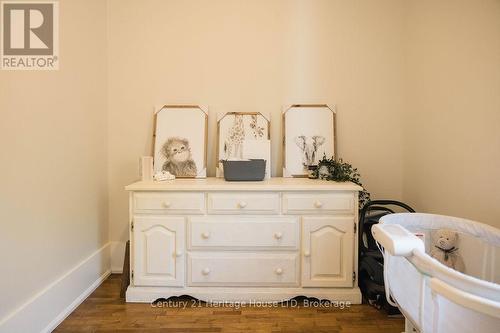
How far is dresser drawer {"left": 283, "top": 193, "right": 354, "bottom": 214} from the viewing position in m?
1.82

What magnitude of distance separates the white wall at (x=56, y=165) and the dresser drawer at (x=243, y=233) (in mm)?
780

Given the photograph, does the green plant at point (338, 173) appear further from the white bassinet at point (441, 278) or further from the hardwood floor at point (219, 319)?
the hardwood floor at point (219, 319)

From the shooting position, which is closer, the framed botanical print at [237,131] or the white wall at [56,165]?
the white wall at [56,165]

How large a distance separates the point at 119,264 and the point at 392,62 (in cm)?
273

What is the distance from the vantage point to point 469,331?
0.81 m

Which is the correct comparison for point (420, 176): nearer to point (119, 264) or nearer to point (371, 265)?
point (371, 265)

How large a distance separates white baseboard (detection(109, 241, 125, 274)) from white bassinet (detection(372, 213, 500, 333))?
6.53 feet

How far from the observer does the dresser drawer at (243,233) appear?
1.81 metres

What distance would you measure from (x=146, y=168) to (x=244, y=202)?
0.75 m

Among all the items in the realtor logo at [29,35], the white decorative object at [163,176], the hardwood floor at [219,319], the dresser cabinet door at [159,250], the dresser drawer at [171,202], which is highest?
the realtor logo at [29,35]

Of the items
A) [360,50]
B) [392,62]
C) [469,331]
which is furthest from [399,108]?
[469,331]

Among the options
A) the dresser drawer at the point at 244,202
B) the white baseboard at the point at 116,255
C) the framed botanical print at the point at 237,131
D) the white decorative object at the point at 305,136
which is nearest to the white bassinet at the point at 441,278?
the dresser drawer at the point at 244,202

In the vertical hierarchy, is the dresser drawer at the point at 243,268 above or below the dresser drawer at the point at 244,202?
below

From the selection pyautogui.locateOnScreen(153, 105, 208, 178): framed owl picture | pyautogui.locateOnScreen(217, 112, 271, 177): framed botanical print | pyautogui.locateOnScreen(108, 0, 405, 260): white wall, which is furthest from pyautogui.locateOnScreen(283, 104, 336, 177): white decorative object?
pyautogui.locateOnScreen(153, 105, 208, 178): framed owl picture
